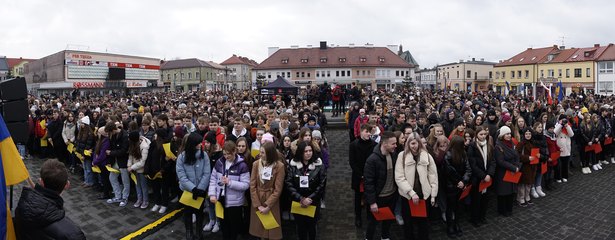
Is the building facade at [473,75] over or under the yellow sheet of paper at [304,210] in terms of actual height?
over

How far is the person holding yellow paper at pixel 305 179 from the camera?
17.1 ft

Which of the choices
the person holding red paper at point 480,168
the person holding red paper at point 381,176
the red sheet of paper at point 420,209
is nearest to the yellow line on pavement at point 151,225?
the person holding red paper at point 381,176

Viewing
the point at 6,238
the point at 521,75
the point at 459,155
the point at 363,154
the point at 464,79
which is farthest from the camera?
the point at 464,79

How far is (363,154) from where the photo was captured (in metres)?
6.10

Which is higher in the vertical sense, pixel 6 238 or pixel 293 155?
pixel 293 155

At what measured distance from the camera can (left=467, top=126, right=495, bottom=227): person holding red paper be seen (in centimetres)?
610

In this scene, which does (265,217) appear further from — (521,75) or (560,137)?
(521,75)

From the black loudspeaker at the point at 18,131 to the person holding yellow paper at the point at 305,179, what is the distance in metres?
3.57

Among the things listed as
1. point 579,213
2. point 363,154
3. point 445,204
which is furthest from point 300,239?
point 579,213

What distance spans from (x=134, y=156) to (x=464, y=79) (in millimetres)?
78111

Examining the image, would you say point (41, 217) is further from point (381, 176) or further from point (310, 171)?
point (381, 176)

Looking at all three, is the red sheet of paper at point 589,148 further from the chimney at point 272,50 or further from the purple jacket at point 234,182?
the chimney at point 272,50

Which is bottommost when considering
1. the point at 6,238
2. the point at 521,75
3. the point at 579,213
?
the point at 579,213

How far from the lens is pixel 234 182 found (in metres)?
5.33
